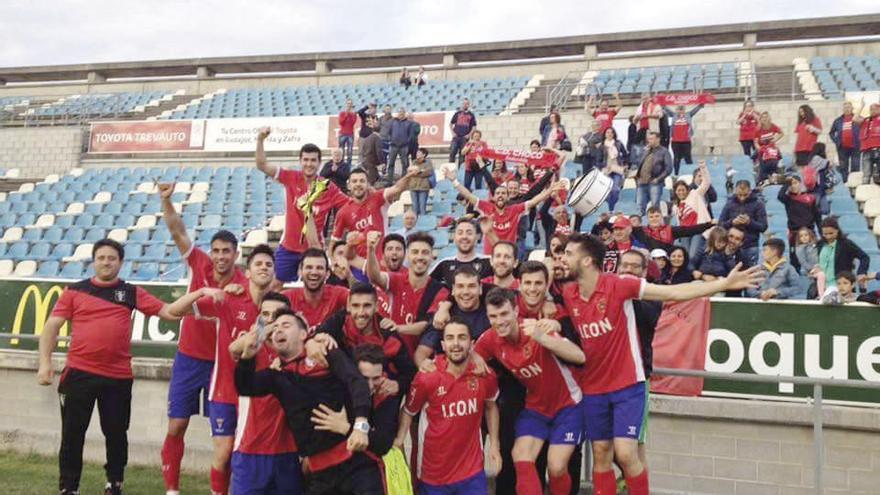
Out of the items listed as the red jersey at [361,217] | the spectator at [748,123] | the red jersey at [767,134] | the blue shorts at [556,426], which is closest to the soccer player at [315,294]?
the blue shorts at [556,426]

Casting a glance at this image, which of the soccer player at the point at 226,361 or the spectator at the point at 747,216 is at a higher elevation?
the spectator at the point at 747,216

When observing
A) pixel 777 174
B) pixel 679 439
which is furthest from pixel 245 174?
pixel 679 439

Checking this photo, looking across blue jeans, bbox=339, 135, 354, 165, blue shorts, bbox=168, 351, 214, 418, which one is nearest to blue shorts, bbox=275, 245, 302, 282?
blue shorts, bbox=168, 351, 214, 418

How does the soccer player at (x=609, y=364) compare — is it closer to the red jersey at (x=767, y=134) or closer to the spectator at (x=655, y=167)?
the spectator at (x=655, y=167)

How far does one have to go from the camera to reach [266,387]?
16.5ft

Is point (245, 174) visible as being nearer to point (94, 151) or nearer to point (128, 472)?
point (94, 151)

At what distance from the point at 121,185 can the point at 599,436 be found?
18015 mm

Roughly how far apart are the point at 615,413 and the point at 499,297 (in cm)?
120

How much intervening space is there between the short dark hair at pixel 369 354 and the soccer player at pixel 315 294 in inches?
31.7

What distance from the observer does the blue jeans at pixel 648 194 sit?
12.3 m

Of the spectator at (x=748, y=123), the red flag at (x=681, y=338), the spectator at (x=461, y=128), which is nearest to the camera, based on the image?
the red flag at (x=681, y=338)

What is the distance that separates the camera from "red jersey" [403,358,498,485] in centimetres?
552

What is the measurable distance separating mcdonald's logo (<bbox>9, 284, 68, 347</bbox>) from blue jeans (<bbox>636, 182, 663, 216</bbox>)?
8.39m

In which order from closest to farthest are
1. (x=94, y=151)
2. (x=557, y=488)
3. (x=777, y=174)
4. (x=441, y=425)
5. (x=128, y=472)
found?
(x=441, y=425)
(x=557, y=488)
(x=128, y=472)
(x=777, y=174)
(x=94, y=151)
